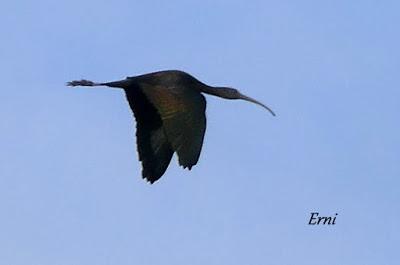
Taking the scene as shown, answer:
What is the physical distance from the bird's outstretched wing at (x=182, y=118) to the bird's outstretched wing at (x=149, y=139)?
1.20m

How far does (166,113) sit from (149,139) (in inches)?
91.2

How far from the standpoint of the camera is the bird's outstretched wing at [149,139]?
39719 mm

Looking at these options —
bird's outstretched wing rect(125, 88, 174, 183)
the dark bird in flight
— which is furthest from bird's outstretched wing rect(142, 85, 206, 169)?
bird's outstretched wing rect(125, 88, 174, 183)

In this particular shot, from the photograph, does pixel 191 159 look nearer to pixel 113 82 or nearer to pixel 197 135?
pixel 197 135

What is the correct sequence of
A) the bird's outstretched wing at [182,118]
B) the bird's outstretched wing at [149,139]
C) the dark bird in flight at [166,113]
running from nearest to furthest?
the bird's outstretched wing at [182,118] → the dark bird in flight at [166,113] → the bird's outstretched wing at [149,139]

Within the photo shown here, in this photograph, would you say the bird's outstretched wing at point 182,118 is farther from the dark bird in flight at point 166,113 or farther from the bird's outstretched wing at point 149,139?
the bird's outstretched wing at point 149,139

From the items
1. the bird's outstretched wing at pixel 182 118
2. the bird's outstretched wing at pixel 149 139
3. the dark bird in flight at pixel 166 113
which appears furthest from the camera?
the bird's outstretched wing at pixel 149 139

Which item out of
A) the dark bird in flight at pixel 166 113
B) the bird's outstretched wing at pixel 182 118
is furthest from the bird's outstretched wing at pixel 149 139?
the bird's outstretched wing at pixel 182 118

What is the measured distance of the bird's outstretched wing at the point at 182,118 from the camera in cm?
3741

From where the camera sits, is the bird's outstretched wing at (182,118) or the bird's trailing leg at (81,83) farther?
the bird's trailing leg at (81,83)

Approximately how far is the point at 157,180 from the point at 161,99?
2.19 metres

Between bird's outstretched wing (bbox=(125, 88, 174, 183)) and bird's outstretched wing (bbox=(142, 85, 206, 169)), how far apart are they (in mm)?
1197

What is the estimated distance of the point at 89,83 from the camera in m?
40.8

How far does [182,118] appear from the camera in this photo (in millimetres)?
37812
